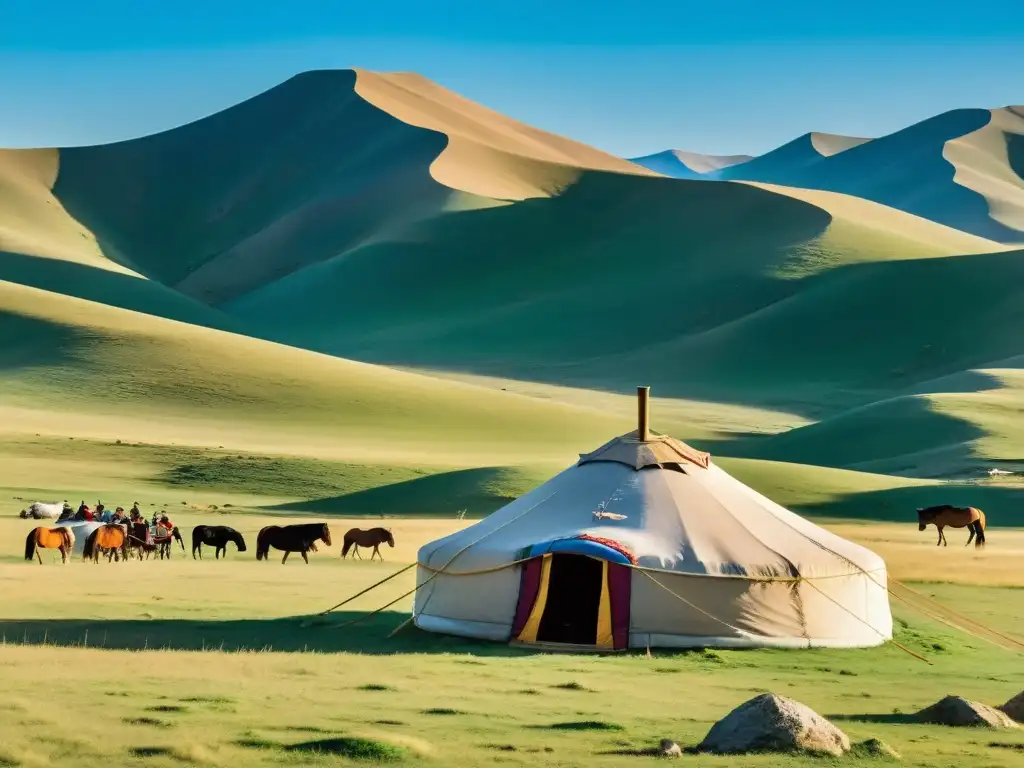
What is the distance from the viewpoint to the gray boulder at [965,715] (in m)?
13.4

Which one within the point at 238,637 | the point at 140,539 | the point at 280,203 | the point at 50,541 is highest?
the point at 280,203

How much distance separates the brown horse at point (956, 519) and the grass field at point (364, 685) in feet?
37.3

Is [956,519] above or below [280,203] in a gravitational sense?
below

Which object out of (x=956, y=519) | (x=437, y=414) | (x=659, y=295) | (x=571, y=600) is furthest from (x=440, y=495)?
(x=659, y=295)

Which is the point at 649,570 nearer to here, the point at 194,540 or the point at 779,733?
the point at 779,733

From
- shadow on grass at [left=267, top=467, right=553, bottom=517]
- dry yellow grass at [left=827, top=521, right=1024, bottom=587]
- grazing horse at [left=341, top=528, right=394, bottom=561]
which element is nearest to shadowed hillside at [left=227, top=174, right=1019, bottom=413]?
shadow on grass at [left=267, top=467, right=553, bottom=517]

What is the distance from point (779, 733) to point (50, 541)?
1822cm

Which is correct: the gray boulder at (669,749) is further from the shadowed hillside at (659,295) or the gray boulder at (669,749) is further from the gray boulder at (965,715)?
the shadowed hillside at (659,295)

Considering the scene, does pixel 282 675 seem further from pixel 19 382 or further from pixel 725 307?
pixel 725 307

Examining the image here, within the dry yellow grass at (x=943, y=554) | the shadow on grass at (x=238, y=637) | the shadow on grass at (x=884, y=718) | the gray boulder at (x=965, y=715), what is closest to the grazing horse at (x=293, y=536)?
the shadow on grass at (x=238, y=637)

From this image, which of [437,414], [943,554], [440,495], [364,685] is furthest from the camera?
[437,414]

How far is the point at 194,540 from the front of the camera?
30344 millimetres

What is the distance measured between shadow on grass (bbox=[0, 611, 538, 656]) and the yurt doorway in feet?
1.83

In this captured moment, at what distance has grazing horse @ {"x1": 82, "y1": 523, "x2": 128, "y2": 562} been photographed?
1117 inches
